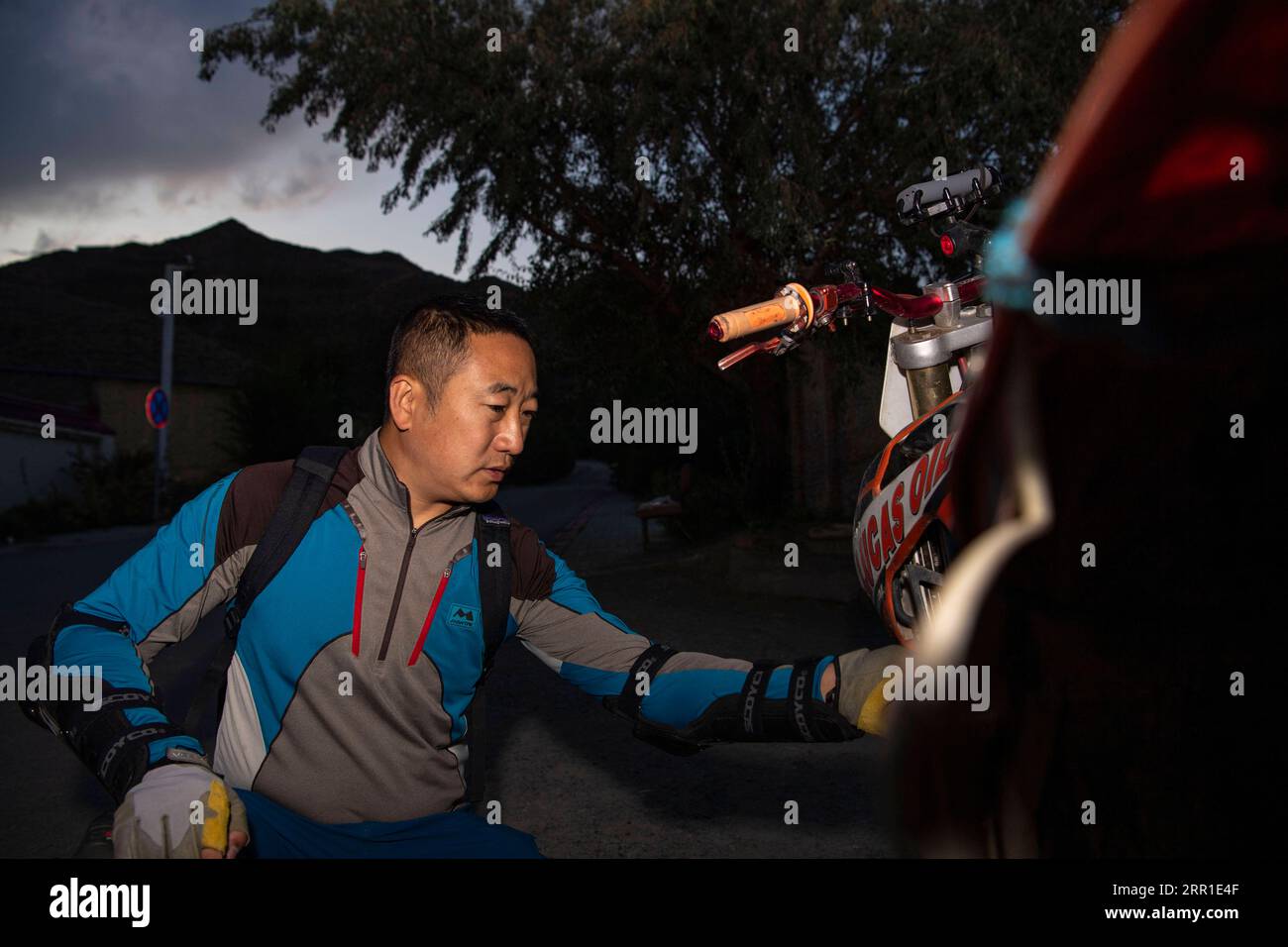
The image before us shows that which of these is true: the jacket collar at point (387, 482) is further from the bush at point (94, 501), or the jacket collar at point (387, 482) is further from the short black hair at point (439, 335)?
the bush at point (94, 501)

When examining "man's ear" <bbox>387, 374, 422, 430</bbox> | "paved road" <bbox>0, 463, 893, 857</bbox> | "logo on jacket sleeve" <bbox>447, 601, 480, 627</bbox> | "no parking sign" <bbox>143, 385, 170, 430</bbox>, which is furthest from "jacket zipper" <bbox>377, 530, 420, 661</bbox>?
"no parking sign" <bbox>143, 385, 170, 430</bbox>

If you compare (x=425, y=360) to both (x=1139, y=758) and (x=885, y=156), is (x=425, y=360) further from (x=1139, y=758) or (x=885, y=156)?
(x=885, y=156)

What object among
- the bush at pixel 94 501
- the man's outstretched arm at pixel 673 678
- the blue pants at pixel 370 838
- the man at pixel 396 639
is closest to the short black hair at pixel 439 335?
the man at pixel 396 639

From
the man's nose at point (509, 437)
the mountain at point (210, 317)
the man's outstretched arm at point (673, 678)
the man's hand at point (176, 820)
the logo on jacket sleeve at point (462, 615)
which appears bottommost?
the man's hand at point (176, 820)

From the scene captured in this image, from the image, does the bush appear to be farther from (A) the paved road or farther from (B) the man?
(B) the man

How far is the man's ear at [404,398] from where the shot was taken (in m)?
1.91

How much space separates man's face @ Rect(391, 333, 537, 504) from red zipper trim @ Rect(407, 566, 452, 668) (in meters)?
0.16

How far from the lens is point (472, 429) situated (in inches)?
73.6

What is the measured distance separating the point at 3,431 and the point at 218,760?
28.5 m

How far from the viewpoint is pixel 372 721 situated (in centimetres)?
180

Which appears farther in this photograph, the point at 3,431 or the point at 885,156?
the point at 3,431

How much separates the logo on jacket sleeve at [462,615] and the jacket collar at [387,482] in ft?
0.61

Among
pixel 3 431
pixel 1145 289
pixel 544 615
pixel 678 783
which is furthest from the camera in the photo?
pixel 3 431

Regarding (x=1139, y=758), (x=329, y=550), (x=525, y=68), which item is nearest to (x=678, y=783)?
(x=329, y=550)
